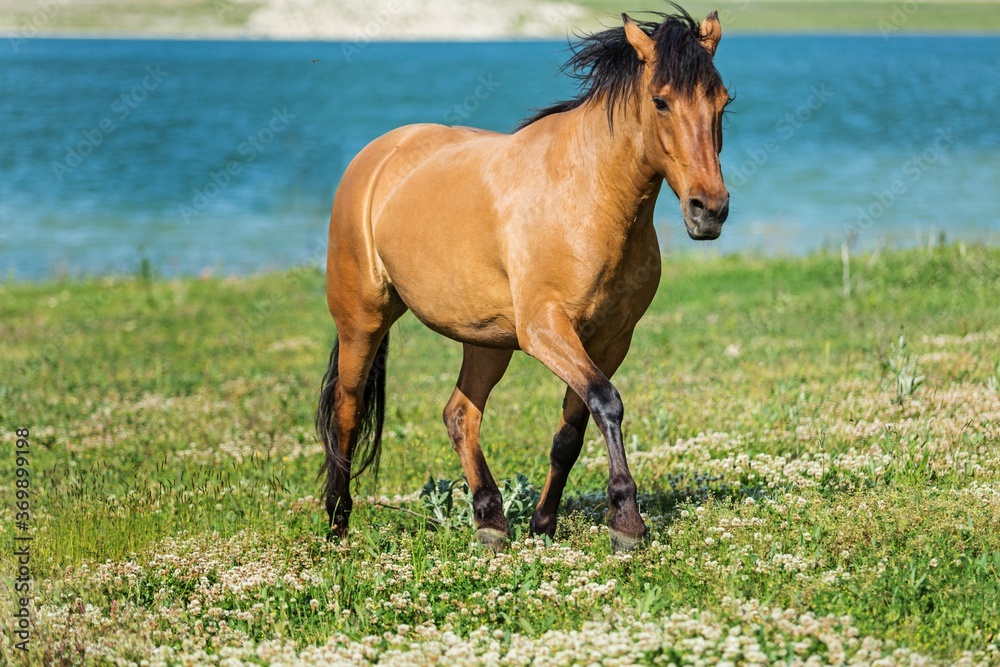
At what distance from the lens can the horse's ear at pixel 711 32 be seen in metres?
5.29

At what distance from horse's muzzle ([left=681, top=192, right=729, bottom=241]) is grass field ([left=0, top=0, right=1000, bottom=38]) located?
133999 millimetres

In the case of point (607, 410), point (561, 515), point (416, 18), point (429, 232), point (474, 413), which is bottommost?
point (416, 18)

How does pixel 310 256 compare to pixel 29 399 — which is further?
pixel 310 256

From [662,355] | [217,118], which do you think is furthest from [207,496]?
[217,118]

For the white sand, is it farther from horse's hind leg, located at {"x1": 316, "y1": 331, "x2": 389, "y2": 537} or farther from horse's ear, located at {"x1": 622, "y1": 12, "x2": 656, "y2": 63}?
horse's ear, located at {"x1": 622, "y1": 12, "x2": 656, "y2": 63}

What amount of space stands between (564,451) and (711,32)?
2.38 m

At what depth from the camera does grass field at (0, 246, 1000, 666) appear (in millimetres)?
4418

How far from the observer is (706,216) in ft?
15.9

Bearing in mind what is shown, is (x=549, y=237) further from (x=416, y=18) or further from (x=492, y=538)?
(x=416, y=18)

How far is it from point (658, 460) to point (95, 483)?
152 inches

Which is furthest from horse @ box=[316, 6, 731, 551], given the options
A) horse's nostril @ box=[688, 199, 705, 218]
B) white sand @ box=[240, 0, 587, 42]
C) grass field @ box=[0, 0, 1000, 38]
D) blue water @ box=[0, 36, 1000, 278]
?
grass field @ box=[0, 0, 1000, 38]

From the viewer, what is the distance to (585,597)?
4.82 meters

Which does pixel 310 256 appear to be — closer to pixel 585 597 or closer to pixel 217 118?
pixel 585 597

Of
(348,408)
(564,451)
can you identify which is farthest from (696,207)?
(348,408)
